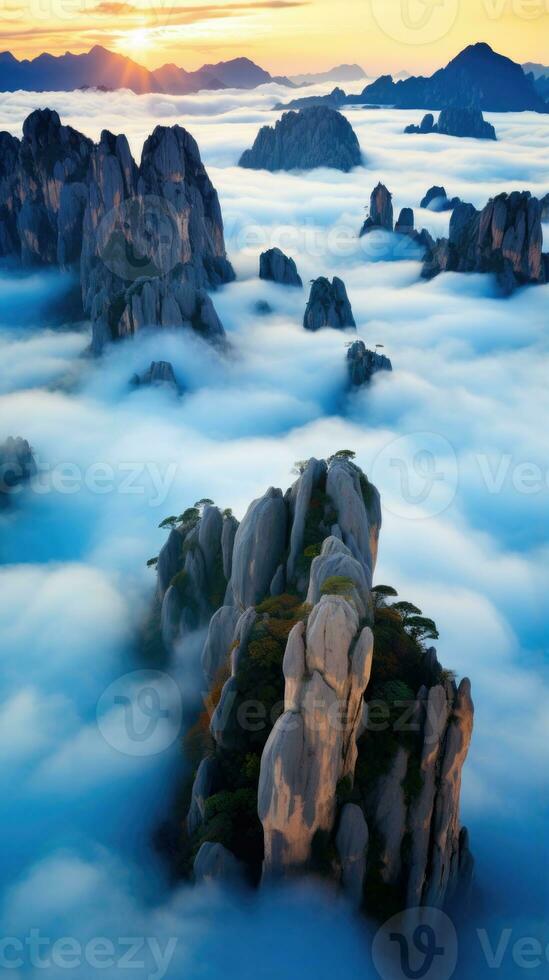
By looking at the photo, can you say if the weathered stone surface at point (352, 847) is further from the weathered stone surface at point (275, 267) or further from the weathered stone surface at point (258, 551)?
the weathered stone surface at point (275, 267)

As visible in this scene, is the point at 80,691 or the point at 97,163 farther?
the point at 97,163

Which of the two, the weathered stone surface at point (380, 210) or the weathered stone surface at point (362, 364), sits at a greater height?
the weathered stone surface at point (380, 210)

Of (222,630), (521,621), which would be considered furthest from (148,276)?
(222,630)

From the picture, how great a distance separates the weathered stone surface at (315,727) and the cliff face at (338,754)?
0.05 m

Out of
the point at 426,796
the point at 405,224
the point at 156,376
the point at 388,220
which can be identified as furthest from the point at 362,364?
the point at 426,796

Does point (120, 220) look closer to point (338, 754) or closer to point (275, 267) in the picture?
point (275, 267)

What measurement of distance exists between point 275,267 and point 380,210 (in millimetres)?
50637

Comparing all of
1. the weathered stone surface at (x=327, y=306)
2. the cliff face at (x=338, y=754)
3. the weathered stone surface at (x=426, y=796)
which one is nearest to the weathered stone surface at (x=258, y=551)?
the cliff face at (x=338, y=754)

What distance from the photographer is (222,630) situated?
33.0 metres

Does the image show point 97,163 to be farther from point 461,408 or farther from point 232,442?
point 461,408

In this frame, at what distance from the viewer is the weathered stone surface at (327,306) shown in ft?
378

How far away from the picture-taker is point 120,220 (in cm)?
11181

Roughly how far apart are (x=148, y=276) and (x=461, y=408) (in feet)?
185

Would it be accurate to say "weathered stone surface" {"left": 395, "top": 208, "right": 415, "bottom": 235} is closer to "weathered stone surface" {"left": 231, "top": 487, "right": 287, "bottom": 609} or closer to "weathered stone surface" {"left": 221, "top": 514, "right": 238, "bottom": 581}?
"weathered stone surface" {"left": 221, "top": 514, "right": 238, "bottom": 581}
